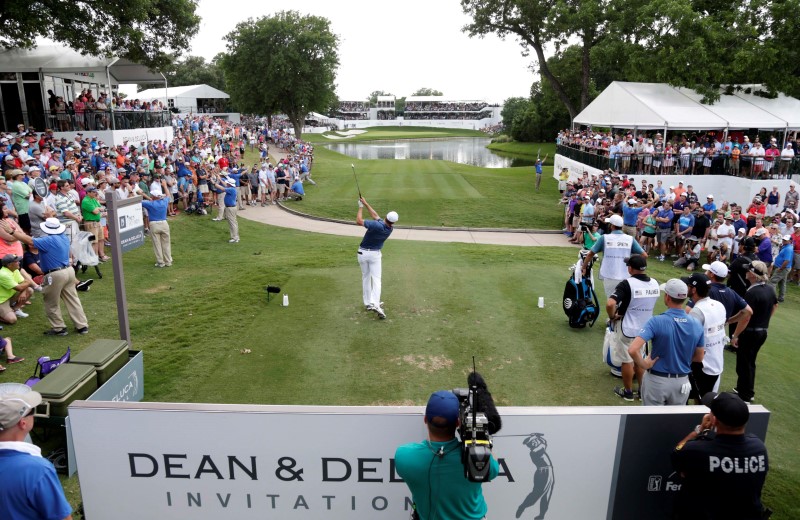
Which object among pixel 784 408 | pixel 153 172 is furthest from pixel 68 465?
pixel 153 172

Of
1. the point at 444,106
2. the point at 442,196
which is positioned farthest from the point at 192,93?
the point at 444,106

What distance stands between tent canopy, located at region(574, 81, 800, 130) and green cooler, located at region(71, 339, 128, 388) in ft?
86.5

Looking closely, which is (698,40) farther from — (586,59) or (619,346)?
(619,346)

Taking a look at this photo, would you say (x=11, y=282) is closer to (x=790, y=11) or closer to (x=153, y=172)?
(x=153, y=172)

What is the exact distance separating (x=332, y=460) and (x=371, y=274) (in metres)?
6.15

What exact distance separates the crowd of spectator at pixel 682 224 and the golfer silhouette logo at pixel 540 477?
11.1 m

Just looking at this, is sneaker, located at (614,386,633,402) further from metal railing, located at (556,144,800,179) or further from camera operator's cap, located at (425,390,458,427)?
metal railing, located at (556,144,800,179)

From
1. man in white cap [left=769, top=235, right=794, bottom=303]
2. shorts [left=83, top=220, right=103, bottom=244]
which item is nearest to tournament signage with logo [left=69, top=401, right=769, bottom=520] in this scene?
shorts [left=83, top=220, right=103, bottom=244]

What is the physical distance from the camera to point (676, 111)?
91.6ft

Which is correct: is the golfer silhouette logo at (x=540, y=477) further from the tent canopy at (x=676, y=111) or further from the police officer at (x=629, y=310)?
the tent canopy at (x=676, y=111)

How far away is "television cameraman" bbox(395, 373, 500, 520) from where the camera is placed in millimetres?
3402

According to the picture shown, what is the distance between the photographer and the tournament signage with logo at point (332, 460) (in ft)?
14.3

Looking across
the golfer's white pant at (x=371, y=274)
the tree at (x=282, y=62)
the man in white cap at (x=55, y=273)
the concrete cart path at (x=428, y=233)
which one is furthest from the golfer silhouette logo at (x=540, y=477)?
the tree at (x=282, y=62)

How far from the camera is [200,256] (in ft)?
51.3
